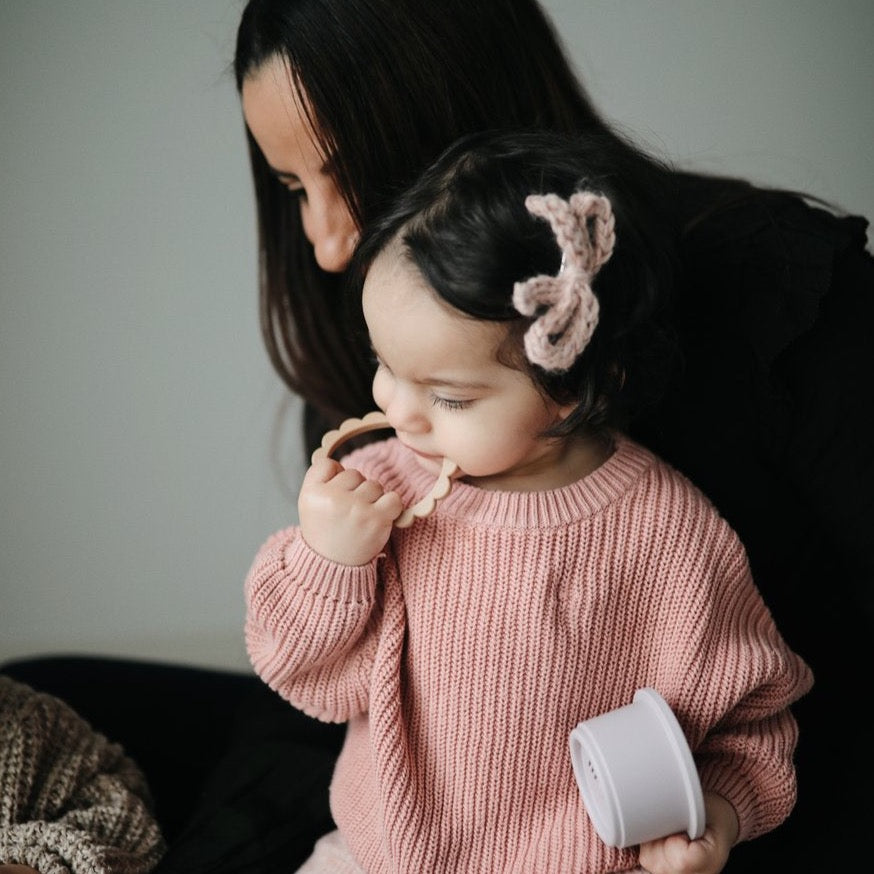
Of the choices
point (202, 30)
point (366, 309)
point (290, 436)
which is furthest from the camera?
point (290, 436)

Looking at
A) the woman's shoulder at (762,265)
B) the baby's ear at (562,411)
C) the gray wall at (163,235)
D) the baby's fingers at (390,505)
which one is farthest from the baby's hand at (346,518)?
the gray wall at (163,235)

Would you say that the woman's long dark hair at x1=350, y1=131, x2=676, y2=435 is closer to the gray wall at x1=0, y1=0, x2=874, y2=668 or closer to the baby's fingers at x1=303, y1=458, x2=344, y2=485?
the baby's fingers at x1=303, y1=458, x2=344, y2=485

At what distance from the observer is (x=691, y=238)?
0.95 m

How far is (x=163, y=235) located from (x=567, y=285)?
916 millimetres

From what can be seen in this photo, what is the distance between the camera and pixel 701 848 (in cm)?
73

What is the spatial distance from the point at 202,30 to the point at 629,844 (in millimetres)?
1189

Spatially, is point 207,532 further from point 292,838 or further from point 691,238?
point 691,238

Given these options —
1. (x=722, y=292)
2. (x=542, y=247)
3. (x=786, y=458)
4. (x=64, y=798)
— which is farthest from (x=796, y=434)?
(x=64, y=798)

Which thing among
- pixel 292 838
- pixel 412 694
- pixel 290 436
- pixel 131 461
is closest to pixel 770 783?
pixel 412 694

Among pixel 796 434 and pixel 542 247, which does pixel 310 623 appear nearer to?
pixel 542 247

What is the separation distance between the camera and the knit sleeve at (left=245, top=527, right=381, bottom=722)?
73 cm

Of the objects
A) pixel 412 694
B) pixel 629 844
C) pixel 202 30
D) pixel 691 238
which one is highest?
pixel 202 30

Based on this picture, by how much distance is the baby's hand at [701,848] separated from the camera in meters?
0.73

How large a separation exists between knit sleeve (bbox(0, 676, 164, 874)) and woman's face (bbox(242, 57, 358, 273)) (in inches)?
24.6
